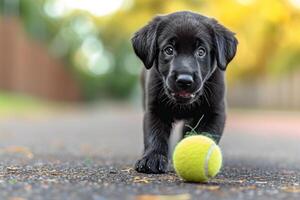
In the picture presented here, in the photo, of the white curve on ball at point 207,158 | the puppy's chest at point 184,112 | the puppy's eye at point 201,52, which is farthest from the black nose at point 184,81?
the white curve on ball at point 207,158

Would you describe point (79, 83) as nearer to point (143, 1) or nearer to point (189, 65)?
point (143, 1)

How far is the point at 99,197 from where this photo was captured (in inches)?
135

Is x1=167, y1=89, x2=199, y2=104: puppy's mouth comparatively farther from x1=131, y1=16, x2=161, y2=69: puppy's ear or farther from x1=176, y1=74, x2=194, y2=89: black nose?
x1=131, y1=16, x2=161, y2=69: puppy's ear

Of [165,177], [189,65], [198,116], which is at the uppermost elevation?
[189,65]

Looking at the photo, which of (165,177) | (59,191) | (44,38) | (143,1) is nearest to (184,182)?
(165,177)

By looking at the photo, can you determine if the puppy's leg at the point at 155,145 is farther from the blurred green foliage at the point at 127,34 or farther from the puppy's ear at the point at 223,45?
the blurred green foliage at the point at 127,34

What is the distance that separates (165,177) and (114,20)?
25605 mm

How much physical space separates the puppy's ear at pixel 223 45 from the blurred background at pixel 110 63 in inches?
209

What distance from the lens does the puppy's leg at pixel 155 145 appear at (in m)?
4.78

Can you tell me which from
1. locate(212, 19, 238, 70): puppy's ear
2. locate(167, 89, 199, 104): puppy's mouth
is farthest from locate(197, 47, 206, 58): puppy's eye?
locate(167, 89, 199, 104): puppy's mouth

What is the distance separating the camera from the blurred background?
879 inches

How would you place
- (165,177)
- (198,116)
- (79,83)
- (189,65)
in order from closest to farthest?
(165,177) → (189,65) → (198,116) → (79,83)

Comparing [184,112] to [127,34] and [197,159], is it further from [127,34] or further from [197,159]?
[127,34]

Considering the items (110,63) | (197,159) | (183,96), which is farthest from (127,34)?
(197,159)
